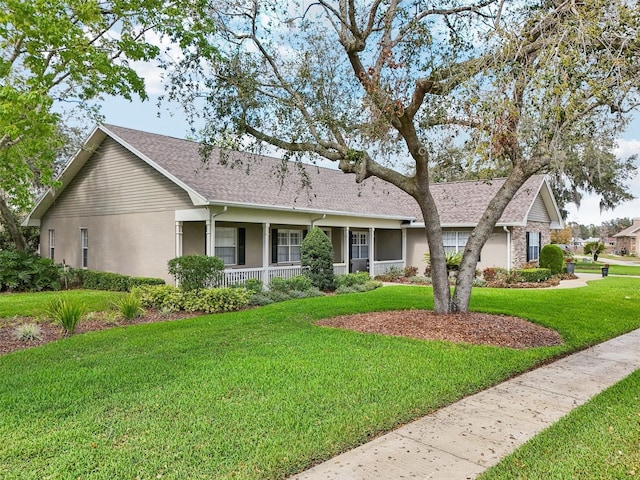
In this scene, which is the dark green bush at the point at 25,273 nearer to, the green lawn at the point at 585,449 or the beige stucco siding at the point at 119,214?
the beige stucco siding at the point at 119,214

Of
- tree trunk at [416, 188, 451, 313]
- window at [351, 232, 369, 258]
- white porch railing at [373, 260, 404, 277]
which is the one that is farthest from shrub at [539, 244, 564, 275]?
tree trunk at [416, 188, 451, 313]

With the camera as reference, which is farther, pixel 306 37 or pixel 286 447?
pixel 306 37

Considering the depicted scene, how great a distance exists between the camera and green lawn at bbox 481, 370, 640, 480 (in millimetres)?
3611

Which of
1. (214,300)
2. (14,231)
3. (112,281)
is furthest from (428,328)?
(14,231)

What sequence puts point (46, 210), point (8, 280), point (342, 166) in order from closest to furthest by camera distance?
point (342, 166) < point (8, 280) < point (46, 210)

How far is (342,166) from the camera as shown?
31.1 ft

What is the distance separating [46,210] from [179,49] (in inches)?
525

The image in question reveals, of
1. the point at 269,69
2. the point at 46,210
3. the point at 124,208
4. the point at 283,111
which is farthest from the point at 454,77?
the point at 46,210

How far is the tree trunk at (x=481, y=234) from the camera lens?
Answer: 9.12 metres

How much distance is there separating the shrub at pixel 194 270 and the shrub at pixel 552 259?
16.3 meters

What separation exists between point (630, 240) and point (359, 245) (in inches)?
2356

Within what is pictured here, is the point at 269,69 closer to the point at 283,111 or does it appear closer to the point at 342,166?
the point at 283,111

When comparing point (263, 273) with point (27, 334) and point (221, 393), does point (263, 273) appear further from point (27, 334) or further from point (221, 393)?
point (221, 393)

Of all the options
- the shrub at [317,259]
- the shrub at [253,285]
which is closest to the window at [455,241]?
the shrub at [317,259]
